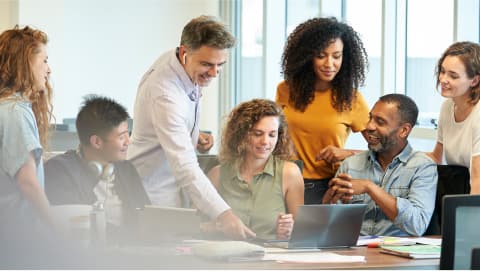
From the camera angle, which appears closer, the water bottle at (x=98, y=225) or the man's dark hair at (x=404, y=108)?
the water bottle at (x=98, y=225)

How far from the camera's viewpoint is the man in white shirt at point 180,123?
193cm

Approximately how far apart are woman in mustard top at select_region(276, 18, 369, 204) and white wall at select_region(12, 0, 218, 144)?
3.16 meters

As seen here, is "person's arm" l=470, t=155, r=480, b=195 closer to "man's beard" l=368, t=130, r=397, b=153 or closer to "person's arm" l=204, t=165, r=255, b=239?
"man's beard" l=368, t=130, r=397, b=153

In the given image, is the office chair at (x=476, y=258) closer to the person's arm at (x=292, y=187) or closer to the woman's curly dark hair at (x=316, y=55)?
the person's arm at (x=292, y=187)

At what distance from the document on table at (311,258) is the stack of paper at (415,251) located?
12 centimetres

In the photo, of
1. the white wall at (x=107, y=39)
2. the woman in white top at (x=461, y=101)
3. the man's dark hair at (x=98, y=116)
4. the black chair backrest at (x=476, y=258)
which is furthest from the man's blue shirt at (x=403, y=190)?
the white wall at (x=107, y=39)

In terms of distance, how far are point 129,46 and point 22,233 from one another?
5557 millimetres

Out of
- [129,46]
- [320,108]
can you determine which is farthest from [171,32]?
[320,108]

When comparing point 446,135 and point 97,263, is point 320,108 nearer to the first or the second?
point 446,135

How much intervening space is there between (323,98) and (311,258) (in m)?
0.88

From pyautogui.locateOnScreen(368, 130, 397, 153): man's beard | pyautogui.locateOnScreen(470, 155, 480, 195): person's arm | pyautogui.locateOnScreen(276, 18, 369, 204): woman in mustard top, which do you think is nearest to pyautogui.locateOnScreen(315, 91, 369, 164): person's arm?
pyautogui.locateOnScreen(276, 18, 369, 204): woman in mustard top

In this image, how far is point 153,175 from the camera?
2139 mm

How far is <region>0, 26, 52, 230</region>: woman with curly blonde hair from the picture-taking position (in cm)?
87

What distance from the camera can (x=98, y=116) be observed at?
1224 mm
